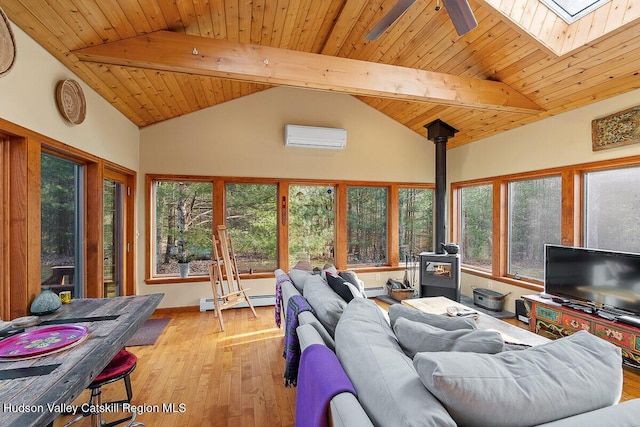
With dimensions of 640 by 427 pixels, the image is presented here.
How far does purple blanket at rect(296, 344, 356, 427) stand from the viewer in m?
1.07

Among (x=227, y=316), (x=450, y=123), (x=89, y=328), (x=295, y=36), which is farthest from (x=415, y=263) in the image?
(x=89, y=328)

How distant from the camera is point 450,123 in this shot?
15.8ft

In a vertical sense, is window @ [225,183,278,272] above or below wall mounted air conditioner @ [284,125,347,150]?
below

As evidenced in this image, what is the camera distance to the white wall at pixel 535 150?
10.6ft

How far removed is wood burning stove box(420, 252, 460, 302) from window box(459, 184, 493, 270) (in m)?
0.87

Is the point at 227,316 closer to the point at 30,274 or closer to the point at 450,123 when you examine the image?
the point at 30,274

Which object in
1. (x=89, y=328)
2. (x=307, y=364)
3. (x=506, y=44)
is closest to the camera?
(x=307, y=364)

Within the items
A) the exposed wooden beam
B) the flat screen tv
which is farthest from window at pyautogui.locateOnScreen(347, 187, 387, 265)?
the flat screen tv

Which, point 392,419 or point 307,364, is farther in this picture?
point 307,364

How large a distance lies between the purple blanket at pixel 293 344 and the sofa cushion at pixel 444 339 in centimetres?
78

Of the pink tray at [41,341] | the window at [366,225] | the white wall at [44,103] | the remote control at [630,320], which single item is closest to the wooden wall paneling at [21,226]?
the white wall at [44,103]

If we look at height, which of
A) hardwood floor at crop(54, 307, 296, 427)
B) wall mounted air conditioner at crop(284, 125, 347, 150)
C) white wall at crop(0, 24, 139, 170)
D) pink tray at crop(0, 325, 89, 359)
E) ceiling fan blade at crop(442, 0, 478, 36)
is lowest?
hardwood floor at crop(54, 307, 296, 427)

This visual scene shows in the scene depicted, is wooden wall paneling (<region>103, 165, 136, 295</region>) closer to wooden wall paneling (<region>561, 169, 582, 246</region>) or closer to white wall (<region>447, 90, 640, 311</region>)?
white wall (<region>447, 90, 640, 311</region>)

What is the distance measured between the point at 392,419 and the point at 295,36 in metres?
3.83
